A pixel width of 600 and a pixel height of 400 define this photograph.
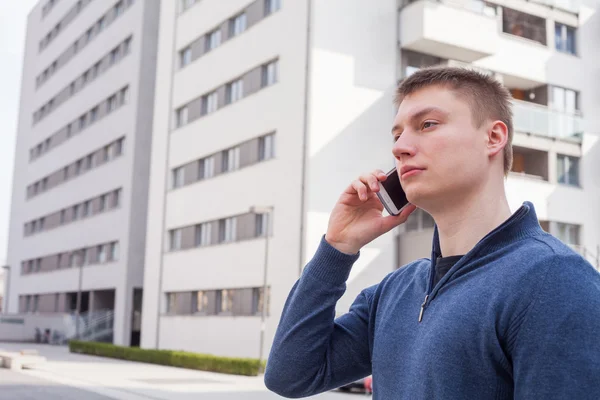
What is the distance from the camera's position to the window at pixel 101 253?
158ft

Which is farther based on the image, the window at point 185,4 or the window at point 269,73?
the window at point 185,4

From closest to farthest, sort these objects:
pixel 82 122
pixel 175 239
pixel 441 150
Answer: pixel 441 150, pixel 175 239, pixel 82 122

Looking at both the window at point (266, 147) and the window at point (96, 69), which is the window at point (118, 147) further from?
the window at point (266, 147)

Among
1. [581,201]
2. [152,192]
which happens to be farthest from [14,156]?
[581,201]

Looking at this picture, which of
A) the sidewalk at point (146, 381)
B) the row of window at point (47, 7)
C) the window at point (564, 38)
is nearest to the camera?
the sidewalk at point (146, 381)

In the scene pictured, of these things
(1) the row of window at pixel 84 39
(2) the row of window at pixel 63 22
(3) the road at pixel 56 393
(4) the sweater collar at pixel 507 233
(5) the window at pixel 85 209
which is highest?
(2) the row of window at pixel 63 22

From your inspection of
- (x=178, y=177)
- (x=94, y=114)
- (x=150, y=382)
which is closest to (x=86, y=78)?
(x=94, y=114)

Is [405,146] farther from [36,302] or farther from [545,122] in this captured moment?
[36,302]

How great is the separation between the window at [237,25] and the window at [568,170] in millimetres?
14826

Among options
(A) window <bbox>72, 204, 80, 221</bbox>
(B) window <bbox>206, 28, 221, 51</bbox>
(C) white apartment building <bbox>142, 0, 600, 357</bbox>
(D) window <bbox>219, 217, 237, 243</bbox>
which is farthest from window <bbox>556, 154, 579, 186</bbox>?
(A) window <bbox>72, 204, 80, 221</bbox>

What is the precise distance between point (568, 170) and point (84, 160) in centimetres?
3533

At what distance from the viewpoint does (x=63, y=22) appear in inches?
2435

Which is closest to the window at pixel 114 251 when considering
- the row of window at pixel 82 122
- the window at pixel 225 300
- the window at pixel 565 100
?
the row of window at pixel 82 122

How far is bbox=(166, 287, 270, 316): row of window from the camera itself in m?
30.1
